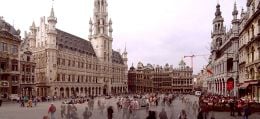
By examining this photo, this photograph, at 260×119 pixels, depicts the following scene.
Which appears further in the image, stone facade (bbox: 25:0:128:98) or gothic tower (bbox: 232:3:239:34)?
stone facade (bbox: 25:0:128:98)

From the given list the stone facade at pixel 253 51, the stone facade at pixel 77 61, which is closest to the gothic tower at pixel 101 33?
the stone facade at pixel 77 61

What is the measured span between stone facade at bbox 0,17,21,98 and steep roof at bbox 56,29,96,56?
23.5m

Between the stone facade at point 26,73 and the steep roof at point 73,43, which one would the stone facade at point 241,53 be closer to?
the steep roof at point 73,43

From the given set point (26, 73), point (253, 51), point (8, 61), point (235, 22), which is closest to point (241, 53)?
point (253, 51)

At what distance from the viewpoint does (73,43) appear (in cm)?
9738

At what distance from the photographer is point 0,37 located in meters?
58.4

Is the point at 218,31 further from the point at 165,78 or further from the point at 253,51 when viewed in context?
the point at 165,78

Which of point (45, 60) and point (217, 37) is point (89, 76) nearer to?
point (45, 60)

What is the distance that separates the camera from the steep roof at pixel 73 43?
8981 centimetres

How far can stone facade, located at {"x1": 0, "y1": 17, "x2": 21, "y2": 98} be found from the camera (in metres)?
59.0

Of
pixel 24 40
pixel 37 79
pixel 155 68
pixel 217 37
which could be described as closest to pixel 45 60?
pixel 37 79

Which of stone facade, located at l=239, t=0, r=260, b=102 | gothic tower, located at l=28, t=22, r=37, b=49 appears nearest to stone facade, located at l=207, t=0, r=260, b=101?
stone facade, located at l=239, t=0, r=260, b=102

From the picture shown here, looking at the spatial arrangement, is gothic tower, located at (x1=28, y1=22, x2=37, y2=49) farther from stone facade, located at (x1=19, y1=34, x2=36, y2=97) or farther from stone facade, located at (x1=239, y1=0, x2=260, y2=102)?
stone facade, located at (x1=239, y1=0, x2=260, y2=102)

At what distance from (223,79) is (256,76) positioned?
29593mm
